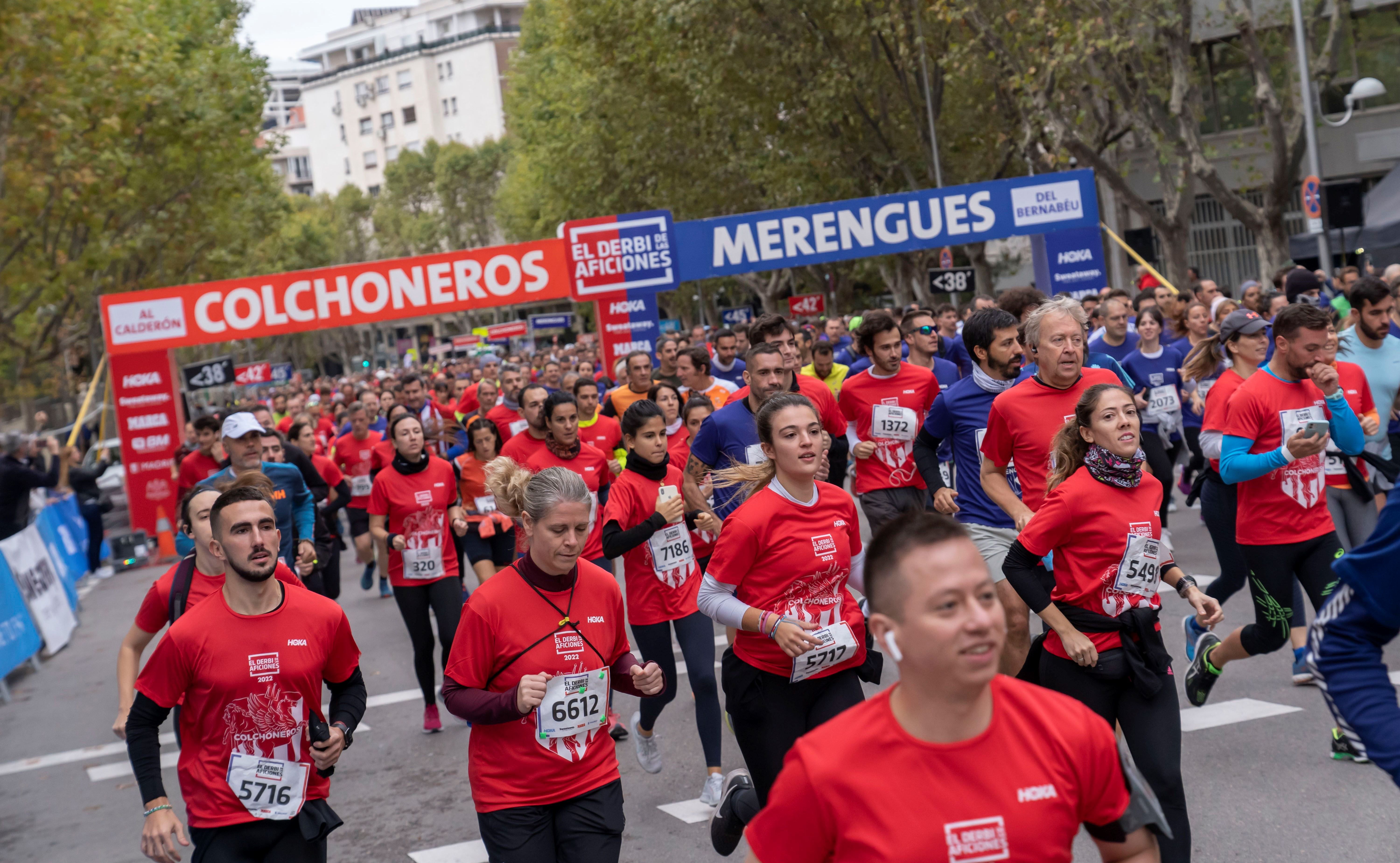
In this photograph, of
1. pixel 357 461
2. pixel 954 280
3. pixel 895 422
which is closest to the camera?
pixel 895 422

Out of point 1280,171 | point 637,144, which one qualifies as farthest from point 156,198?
point 1280,171

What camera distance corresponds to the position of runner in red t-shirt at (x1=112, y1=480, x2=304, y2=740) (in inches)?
202

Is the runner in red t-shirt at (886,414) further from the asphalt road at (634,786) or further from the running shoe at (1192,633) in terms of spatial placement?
the running shoe at (1192,633)

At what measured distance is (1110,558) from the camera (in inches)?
175

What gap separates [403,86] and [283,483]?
11870 cm

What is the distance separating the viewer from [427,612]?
8.47 meters

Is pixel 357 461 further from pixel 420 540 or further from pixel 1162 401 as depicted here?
pixel 1162 401

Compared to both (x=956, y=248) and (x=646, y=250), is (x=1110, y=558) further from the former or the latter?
(x=956, y=248)

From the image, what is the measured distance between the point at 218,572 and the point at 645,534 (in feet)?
A: 6.29

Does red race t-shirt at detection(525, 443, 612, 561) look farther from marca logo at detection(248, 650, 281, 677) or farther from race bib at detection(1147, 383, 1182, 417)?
race bib at detection(1147, 383, 1182, 417)

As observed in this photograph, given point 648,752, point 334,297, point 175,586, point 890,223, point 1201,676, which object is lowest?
point 648,752

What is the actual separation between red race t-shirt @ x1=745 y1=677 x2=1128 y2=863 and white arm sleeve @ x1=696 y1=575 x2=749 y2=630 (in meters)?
2.23

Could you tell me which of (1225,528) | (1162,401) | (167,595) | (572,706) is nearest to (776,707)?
(572,706)

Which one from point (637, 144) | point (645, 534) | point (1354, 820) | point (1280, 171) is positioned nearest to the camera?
point (1354, 820)
